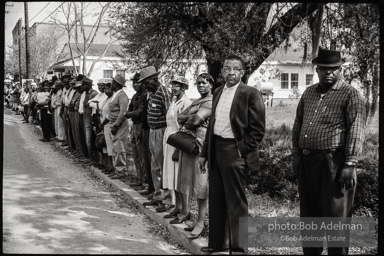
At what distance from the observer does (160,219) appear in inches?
273

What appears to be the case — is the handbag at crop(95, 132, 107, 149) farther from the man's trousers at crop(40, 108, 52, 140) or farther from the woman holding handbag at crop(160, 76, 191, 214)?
the man's trousers at crop(40, 108, 52, 140)

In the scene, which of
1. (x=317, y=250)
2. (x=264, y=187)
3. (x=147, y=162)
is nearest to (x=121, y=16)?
(x=147, y=162)

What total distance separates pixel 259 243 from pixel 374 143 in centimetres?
571

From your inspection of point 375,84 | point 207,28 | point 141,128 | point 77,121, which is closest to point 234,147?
point 375,84

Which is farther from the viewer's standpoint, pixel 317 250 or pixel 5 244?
pixel 5 244

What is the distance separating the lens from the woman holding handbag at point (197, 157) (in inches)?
237

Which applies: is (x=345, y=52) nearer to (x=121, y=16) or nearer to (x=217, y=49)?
(x=217, y=49)

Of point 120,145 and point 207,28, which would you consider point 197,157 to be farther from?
point 120,145

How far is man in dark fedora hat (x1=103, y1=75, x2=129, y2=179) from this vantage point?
31.3 feet

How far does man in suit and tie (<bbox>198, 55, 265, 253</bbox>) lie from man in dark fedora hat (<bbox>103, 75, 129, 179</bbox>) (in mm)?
4549

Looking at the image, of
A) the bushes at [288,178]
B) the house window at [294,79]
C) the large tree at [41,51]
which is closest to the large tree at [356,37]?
the bushes at [288,178]

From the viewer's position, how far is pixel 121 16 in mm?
11008
